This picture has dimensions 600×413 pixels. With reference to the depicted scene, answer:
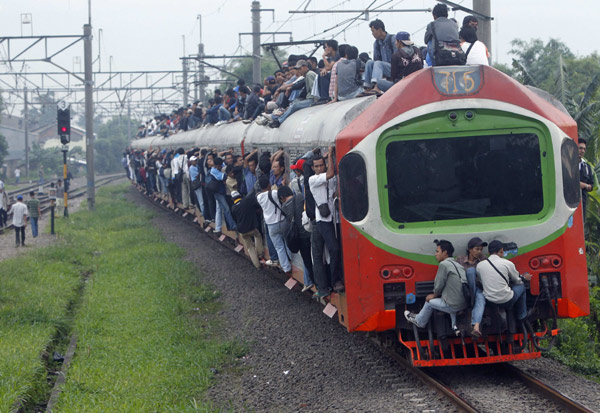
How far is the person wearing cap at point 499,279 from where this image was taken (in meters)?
6.99

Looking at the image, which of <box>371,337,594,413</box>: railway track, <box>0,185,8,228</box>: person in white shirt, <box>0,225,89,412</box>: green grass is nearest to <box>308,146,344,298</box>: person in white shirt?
<box>371,337,594,413</box>: railway track

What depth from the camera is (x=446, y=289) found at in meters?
7.06

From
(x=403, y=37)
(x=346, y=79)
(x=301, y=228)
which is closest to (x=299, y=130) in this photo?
(x=346, y=79)

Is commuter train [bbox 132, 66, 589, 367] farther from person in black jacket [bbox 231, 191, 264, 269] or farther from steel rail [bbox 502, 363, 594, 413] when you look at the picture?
person in black jacket [bbox 231, 191, 264, 269]

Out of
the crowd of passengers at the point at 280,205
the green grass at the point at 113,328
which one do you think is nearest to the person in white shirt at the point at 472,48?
the crowd of passengers at the point at 280,205

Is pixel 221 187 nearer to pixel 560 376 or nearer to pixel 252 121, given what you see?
pixel 252 121

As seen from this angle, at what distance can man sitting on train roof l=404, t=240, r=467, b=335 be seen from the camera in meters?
7.02

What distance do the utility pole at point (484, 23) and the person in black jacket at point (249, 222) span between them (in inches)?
145

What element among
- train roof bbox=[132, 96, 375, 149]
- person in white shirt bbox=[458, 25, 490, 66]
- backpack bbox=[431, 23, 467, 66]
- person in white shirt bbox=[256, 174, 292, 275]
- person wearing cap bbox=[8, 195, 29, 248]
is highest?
person in white shirt bbox=[458, 25, 490, 66]

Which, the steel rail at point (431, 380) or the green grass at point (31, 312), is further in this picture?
the green grass at point (31, 312)

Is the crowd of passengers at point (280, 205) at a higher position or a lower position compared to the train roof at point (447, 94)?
lower

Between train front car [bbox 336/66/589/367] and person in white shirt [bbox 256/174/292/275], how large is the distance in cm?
332

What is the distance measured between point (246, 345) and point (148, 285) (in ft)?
15.0

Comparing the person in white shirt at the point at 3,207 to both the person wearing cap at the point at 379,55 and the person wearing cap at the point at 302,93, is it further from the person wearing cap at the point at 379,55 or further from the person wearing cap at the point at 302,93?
the person wearing cap at the point at 379,55
